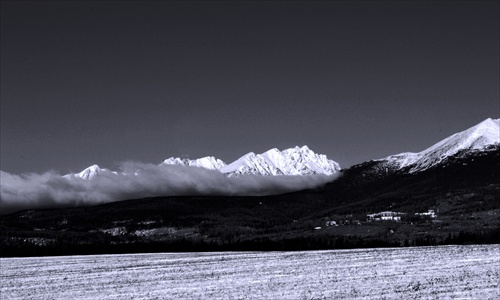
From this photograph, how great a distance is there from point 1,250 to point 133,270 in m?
109

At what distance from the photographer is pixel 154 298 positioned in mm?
50000

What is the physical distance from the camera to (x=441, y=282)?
175 feet

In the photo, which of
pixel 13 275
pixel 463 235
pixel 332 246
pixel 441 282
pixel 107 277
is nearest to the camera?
pixel 441 282

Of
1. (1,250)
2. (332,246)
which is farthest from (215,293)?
(1,250)

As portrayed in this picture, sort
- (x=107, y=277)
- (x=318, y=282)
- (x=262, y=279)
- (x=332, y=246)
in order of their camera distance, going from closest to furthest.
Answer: (x=318, y=282), (x=262, y=279), (x=107, y=277), (x=332, y=246)

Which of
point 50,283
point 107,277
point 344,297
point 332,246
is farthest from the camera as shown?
point 332,246

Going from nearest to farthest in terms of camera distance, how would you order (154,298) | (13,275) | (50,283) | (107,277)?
(154,298) < (50,283) < (107,277) < (13,275)

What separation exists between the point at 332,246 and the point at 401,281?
121 metres

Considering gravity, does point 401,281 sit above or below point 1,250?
below

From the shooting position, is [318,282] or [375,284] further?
[318,282]

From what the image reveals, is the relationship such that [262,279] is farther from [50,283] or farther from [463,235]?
[463,235]

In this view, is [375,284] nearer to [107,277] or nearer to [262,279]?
[262,279]

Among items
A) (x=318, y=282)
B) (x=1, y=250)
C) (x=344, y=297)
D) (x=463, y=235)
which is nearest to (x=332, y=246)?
(x=463, y=235)

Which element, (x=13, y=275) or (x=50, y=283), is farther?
(x=13, y=275)
